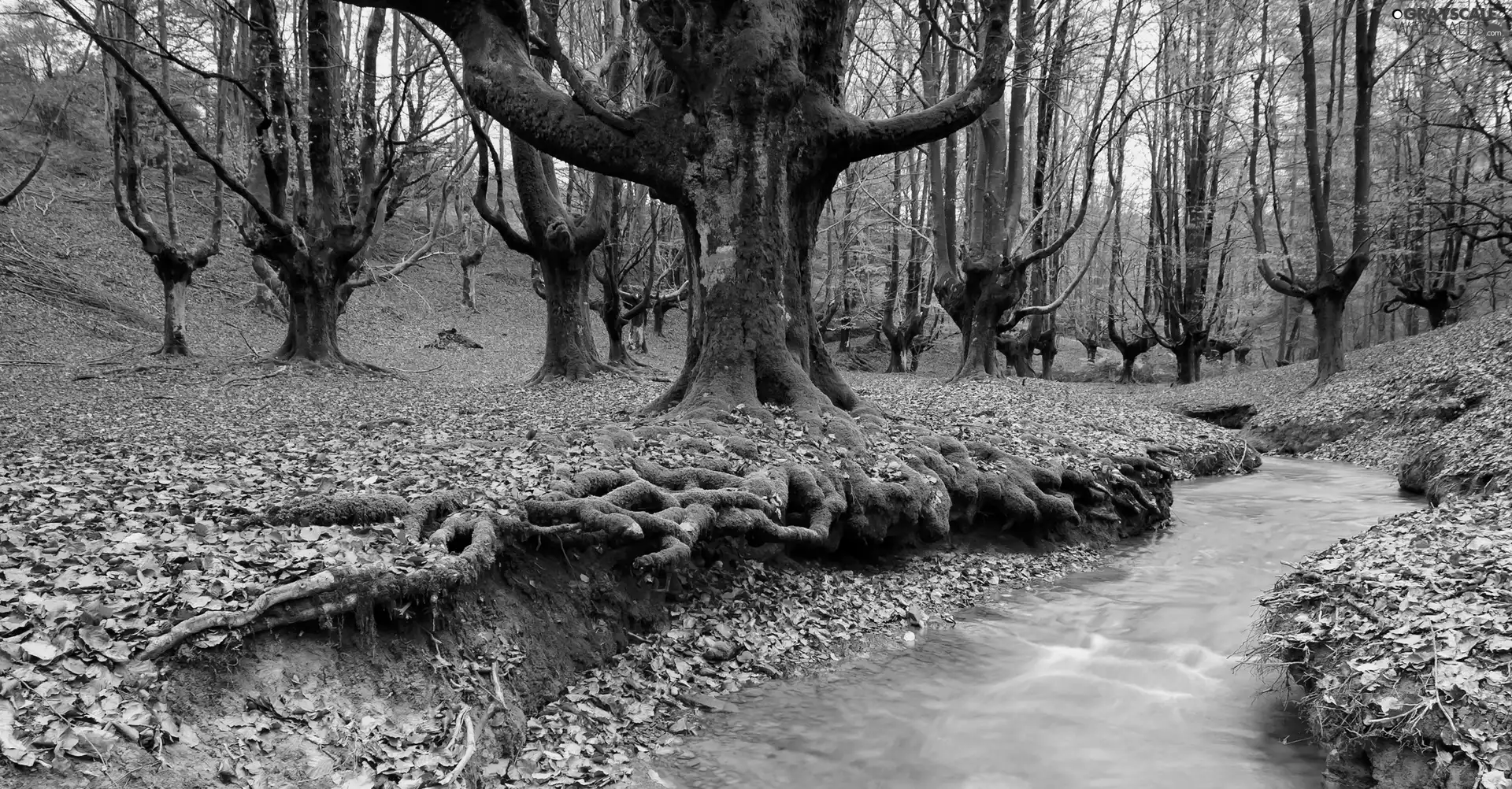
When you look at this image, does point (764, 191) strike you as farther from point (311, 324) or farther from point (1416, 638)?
point (311, 324)

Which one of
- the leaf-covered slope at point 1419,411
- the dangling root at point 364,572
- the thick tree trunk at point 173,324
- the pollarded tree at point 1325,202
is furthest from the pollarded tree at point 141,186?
the pollarded tree at point 1325,202

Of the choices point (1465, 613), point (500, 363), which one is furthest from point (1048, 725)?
point (500, 363)

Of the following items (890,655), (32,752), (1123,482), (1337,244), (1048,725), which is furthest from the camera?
(1337,244)

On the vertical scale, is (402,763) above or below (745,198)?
below

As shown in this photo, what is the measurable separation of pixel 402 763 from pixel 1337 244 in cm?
3184

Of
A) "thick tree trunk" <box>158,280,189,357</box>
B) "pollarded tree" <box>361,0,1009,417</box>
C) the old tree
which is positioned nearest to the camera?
the old tree

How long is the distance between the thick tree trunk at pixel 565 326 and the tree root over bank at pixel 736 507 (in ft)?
27.9

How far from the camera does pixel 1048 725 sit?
5137 mm

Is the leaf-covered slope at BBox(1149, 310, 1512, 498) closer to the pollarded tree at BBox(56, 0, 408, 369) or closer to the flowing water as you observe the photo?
the flowing water

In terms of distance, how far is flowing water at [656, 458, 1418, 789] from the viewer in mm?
4477

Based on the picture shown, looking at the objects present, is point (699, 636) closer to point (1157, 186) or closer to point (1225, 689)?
point (1225, 689)

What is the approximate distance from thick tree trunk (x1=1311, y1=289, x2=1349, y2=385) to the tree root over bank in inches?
421

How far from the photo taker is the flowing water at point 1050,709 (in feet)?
14.7

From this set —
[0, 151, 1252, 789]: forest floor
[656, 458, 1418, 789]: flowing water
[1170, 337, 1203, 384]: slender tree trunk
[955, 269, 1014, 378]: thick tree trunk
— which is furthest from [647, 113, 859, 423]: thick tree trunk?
[1170, 337, 1203, 384]: slender tree trunk
